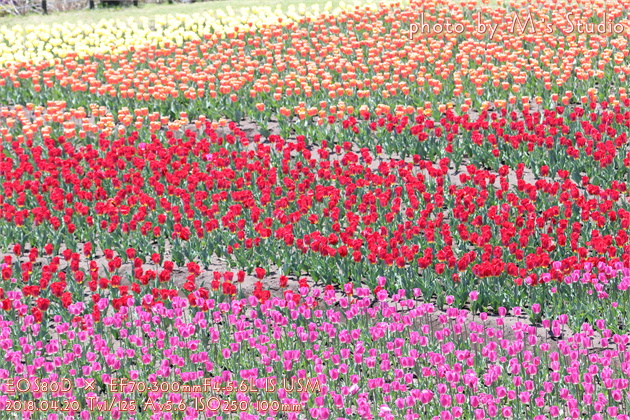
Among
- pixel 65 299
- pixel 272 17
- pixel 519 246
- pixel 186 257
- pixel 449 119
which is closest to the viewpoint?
pixel 65 299

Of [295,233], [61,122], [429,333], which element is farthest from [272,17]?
[429,333]

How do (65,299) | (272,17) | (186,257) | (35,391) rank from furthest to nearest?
1. (272,17)
2. (186,257)
3. (65,299)
4. (35,391)

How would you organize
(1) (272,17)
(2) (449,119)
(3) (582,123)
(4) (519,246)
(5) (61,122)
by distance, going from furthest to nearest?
1. (1) (272,17)
2. (5) (61,122)
3. (2) (449,119)
4. (3) (582,123)
5. (4) (519,246)

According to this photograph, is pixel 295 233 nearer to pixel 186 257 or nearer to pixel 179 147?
pixel 186 257

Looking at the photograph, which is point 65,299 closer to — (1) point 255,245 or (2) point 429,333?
(1) point 255,245

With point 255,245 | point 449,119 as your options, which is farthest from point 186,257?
point 449,119

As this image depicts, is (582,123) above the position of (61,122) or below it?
above

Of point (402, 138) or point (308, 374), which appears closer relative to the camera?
point (308, 374)
